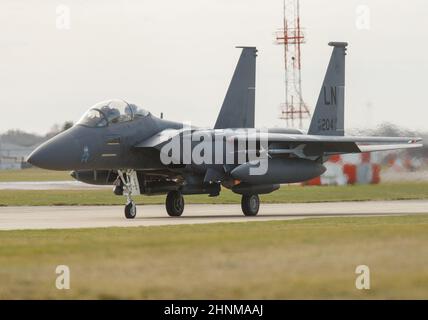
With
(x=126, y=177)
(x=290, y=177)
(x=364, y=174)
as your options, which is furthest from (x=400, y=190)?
(x=126, y=177)

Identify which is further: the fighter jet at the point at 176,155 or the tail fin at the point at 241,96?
the tail fin at the point at 241,96

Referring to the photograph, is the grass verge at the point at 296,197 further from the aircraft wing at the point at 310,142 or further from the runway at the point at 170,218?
the aircraft wing at the point at 310,142

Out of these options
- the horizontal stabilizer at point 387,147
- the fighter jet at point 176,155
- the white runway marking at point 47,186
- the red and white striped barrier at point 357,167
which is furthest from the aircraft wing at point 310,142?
the white runway marking at point 47,186

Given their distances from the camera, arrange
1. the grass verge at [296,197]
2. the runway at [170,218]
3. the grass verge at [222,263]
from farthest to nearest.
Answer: the grass verge at [296,197] < the runway at [170,218] < the grass verge at [222,263]

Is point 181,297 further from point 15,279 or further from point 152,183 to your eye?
point 152,183

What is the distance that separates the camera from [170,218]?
28.0 meters

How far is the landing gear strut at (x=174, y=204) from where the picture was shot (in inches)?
1150

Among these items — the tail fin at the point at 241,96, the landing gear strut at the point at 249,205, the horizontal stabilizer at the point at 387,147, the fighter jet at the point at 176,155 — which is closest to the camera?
the fighter jet at the point at 176,155

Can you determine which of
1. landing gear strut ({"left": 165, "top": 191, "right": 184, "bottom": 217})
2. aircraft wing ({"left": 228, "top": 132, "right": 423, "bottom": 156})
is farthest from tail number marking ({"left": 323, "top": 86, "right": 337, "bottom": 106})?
landing gear strut ({"left": 165, "top": 191, "right": 184, "bottom": 217})

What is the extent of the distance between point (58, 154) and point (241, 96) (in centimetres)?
876

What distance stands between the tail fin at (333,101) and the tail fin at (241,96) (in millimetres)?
2217

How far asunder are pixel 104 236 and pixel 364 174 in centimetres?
2354

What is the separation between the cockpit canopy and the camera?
26875 mm

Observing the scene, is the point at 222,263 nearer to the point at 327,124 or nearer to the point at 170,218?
the point at 170,218
